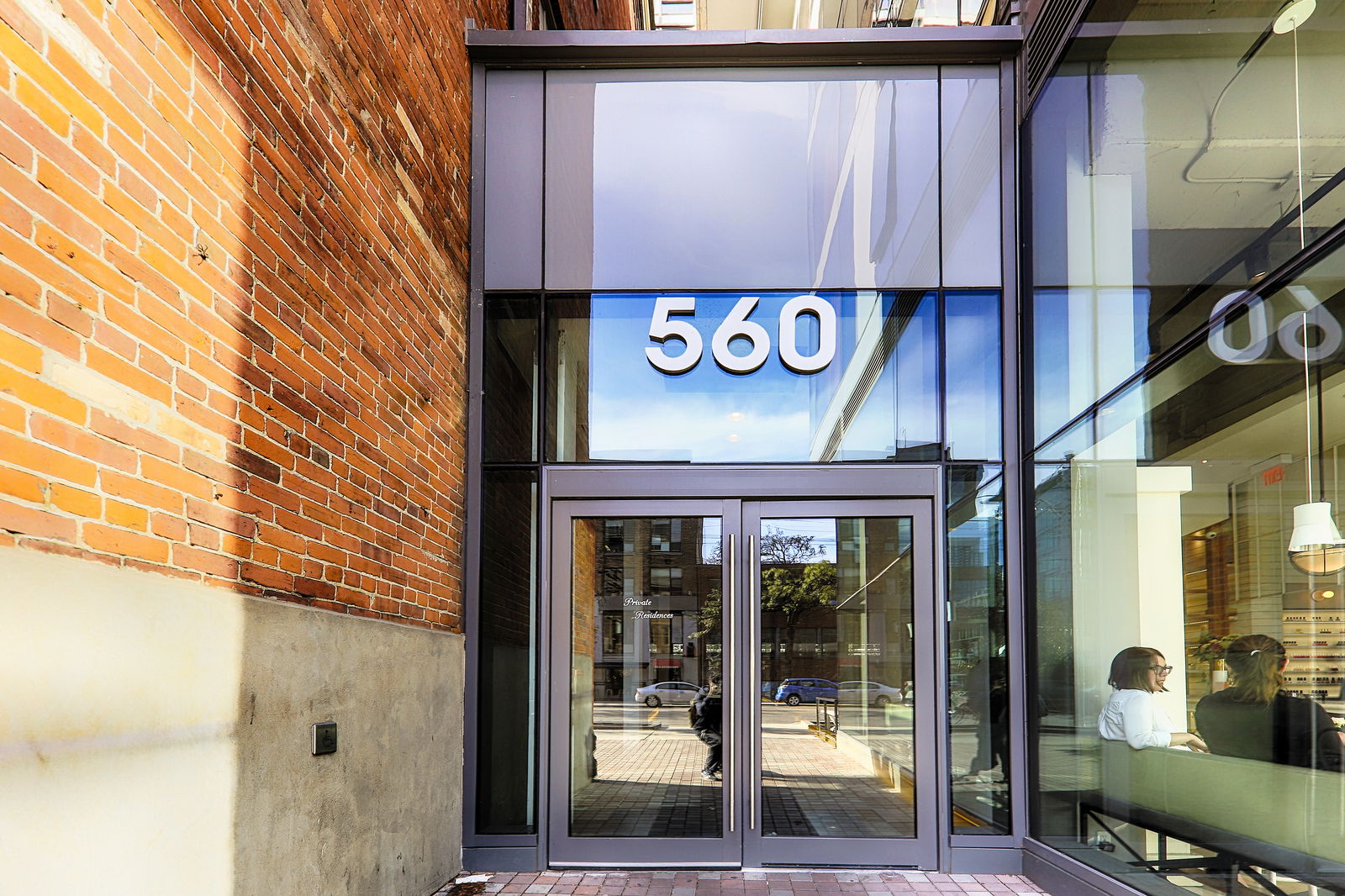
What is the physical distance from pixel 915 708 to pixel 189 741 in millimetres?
4484

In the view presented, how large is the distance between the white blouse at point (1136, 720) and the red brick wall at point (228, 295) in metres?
3.63

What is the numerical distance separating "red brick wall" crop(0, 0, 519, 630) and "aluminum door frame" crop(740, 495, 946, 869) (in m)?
1.98

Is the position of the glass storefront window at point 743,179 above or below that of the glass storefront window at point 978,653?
above

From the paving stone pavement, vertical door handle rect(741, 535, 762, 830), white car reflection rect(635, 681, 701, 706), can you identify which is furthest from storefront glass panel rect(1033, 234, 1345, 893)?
white car reflection rect(635, 681, 701, 706)

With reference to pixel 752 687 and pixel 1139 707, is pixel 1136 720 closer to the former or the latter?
pixel 1139 707

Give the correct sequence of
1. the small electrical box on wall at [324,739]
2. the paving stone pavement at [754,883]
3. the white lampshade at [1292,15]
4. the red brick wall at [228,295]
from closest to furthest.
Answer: the red brick wall at [228,295], the white lampshade at [1292,15], the small electrical box on wall at [324,739], the paving stone pavement at [754,883]

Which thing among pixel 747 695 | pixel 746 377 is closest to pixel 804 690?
pixel 747 695

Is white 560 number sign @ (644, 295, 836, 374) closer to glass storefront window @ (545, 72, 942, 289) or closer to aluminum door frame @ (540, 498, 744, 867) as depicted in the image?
glass storefront window @ (545, 72, 942, 289)

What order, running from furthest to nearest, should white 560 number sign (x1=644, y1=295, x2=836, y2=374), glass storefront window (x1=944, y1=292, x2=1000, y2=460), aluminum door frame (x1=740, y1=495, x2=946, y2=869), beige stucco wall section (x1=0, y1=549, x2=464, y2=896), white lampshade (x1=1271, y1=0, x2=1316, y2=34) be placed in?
white 560 number sign (x1=644, y1=295, x2=836, y2=374) → glass storefront window (x1=944, y1=292, x2=1000, y2=460) → aluminum door frame (x1=740, y1=495, x2=946, y2=869) → white lampshade (x1=1271, y1=0, x2=1316, y2=34) → beige stucco wall section (x1=0, y1=549, x2=464, y2=896)

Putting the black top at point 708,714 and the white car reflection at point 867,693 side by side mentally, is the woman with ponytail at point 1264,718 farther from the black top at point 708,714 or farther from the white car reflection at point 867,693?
the black top at point 708,714

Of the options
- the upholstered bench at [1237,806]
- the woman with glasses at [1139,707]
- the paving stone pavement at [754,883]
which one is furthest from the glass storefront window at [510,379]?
the upholstered bench at [1237,806]

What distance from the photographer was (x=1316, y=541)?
3434 mm

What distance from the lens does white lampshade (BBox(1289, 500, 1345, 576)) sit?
3346mm

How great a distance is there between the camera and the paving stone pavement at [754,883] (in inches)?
229
